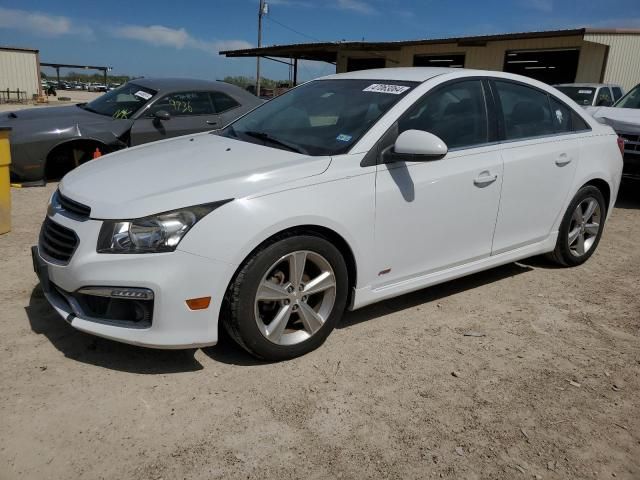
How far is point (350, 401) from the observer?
9.12ft

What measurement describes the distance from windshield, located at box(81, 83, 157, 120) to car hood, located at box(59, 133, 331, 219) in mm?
4059

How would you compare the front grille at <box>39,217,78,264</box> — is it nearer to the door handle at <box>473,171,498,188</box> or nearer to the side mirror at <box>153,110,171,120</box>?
the door handle at <box>473,171,498,188</box>

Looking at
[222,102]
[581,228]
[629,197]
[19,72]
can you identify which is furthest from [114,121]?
[19,72]

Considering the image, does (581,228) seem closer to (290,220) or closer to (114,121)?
(290,220)

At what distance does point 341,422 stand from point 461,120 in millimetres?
2215

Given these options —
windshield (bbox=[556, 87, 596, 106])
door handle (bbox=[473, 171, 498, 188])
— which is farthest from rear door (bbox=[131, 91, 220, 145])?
windshield (bbox=[556, 87, 596, 106])

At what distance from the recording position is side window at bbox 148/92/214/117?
7.33 meters

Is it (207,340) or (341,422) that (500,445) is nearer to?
(341,422)

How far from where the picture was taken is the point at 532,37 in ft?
59.8

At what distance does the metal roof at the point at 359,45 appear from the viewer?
54.3ft

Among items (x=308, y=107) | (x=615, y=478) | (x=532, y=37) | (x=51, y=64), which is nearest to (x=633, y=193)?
(x=308, y=107)

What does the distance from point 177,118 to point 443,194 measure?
16.1 ft

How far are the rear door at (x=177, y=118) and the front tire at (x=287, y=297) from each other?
481 cm

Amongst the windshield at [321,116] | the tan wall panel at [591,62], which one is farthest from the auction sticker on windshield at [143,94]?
the tan wall panel at [591,62]
